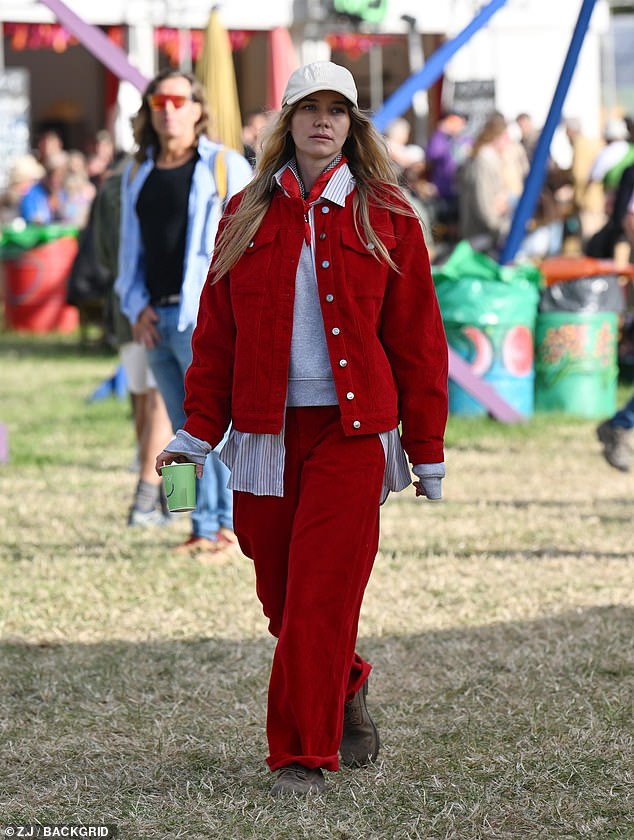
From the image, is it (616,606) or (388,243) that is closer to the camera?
(388,243)

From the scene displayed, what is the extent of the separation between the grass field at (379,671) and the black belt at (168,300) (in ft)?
3.84

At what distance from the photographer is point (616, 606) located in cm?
611

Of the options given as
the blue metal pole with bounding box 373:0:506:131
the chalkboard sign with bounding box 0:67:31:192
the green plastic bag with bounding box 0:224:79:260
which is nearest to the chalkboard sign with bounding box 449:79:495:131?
the green plastic bag with bounding box 0:224:79:260

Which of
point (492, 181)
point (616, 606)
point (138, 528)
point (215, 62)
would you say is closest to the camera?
point (616, 606)

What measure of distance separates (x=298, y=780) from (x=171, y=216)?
10.5ft

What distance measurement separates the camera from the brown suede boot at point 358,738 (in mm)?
4270

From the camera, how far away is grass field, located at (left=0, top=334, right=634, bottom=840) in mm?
3977

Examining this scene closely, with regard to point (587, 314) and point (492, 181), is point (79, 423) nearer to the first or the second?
point (587, 314)

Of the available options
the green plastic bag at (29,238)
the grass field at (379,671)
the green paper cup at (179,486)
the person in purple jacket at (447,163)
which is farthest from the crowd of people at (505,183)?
the green paper cup at (179,486)

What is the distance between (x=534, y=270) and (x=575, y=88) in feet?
40.7

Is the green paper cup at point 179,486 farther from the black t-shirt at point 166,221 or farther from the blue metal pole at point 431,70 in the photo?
the blue metal pole at point 431,70

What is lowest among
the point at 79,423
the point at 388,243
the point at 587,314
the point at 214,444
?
the point at 79,423

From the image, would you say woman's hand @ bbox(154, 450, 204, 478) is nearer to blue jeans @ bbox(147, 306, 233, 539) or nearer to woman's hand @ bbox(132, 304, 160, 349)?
blue jeans @ bbox(147, 306, 233, 539)

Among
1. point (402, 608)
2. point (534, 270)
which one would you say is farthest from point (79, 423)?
point (402, 608)
